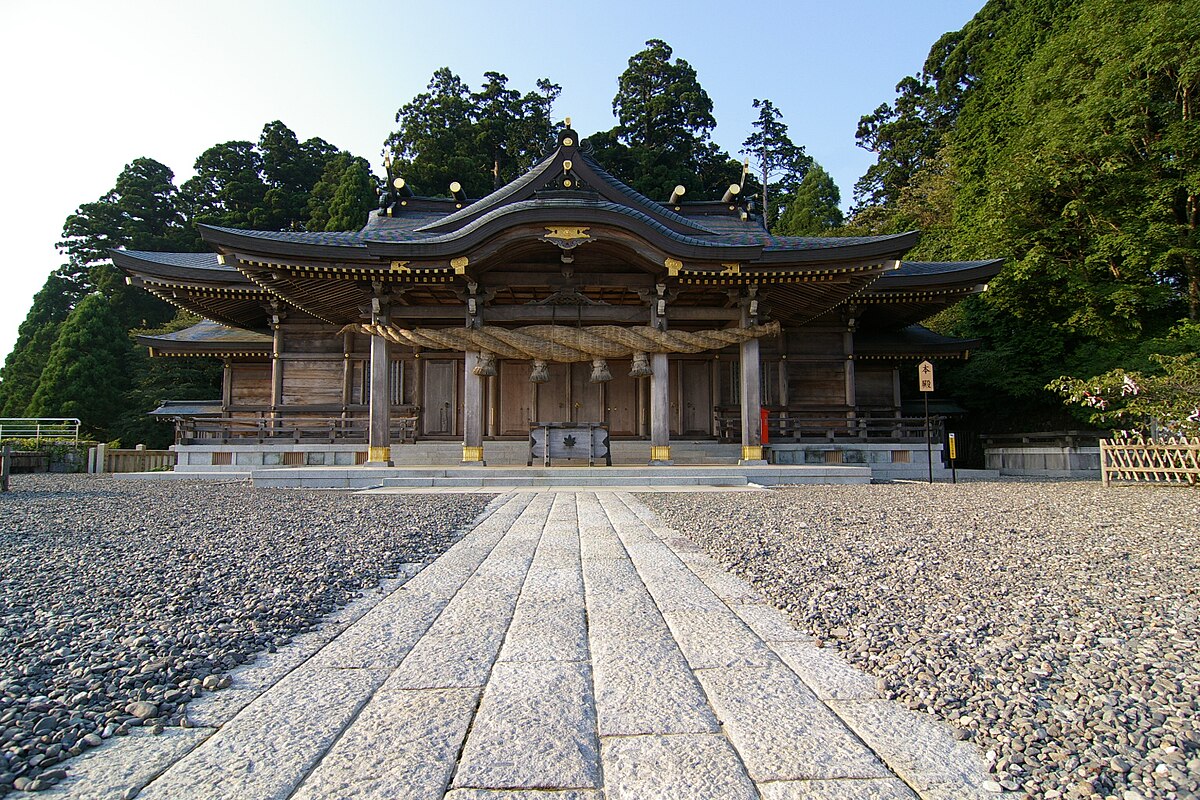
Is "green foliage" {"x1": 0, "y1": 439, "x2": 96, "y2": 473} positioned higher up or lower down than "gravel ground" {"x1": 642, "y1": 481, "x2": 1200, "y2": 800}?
higher up

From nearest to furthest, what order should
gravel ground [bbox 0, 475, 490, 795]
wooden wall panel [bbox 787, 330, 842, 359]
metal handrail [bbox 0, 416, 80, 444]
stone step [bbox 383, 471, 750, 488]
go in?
gravel ground [bbox 0, 475, 490, 795]
stone step [bbox 383, 471, 750, 488]
wooden wall panel [bbox 787, 330, 842, 359]
metal handrail [bbox 0, 416, 80, 444]

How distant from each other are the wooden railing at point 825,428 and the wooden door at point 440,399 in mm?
6755

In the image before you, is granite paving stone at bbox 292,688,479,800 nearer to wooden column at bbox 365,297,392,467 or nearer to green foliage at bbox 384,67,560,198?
wooden column at bbox 365,297,392,467

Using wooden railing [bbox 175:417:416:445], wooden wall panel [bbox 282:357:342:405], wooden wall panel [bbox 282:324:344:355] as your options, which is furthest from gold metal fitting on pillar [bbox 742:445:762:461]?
wooden wall panel [bbox 282:324:344:355]

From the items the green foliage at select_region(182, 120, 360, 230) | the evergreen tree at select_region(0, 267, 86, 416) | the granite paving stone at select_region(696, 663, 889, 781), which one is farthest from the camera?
the green foliage at select_region(182, 120, 360, 230)

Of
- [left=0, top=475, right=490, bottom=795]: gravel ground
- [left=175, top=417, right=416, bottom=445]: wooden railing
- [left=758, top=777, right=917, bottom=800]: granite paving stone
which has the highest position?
[left=175, top=417, right=416, bottom=445]: wooden railing

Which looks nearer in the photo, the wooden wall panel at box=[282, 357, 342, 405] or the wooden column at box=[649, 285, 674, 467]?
the wooden column at box=[649, 285, 674, 467]

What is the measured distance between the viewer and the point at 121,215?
1238 inches

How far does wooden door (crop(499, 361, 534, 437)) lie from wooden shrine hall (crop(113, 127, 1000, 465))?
0.17ft

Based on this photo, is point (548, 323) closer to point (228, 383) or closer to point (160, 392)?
point (228, 383)

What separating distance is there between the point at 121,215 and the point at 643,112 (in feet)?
97.3

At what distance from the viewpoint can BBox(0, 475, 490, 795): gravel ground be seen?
68.6 inches

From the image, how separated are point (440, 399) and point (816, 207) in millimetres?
22068

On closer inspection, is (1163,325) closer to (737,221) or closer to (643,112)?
(737,221)
